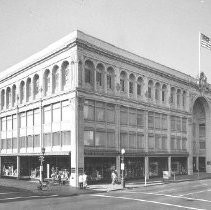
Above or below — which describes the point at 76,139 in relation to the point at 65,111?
below

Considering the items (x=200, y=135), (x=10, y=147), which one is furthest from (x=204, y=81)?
(x=10, y=147)

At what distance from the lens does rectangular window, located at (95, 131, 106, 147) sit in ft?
138

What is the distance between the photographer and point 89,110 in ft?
136

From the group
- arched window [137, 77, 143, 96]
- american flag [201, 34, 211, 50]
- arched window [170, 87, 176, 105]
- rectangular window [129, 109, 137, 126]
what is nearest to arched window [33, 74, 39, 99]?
rectangular window [129, 109, 137, 126]

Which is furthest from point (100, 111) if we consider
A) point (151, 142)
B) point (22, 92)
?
point (22, 92)

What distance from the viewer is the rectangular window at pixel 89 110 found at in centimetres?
4094

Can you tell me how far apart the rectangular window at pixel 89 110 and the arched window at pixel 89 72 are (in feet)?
8.46

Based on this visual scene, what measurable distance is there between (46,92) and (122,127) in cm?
1112

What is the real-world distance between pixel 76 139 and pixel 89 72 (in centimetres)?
859

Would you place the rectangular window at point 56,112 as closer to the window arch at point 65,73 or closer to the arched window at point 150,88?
the window arch at point 65,73

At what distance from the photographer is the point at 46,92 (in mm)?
45625

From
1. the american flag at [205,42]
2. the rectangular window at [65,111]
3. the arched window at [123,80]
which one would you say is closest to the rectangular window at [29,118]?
the rectangular window at [65,111]

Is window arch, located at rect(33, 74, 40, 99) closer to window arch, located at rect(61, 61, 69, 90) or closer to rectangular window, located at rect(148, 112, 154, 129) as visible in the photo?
window arch, located at rect(61, 61, 69, 90)

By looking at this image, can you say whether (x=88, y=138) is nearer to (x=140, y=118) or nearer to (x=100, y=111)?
(x=100, y=111)
